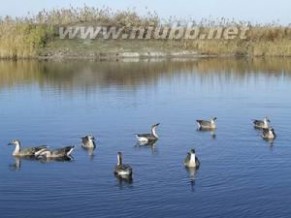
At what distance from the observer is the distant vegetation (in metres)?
54.3

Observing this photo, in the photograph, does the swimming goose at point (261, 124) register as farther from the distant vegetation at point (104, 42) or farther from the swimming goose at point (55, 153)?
the distant vegetation at point (104, 42)

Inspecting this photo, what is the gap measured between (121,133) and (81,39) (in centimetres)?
3816

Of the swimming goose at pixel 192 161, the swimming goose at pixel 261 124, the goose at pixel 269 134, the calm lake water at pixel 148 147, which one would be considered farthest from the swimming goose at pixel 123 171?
the swimming goose at pixel 261 124

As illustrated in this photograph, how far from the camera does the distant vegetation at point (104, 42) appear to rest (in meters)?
54.3

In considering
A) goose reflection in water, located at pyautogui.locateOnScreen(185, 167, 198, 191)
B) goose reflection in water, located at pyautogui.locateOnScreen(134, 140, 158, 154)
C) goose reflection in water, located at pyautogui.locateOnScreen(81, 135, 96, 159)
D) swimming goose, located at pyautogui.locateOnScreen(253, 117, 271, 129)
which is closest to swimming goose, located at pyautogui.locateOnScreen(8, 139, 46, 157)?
goose reflection in water, located at pyautogui.locateOnScreen(81, 135, 96, 159)

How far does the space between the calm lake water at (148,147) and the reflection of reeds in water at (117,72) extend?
0.17 meters

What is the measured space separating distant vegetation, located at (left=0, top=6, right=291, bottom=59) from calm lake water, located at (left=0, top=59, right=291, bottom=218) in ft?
60.1

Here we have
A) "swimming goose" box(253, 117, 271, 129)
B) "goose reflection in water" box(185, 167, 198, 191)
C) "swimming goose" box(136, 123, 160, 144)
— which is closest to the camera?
"goose reflection in water" box(185, 167, 198, 191)

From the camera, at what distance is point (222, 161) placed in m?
16.0

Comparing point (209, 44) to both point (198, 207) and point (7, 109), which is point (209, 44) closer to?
point (7, 109)

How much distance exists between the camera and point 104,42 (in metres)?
56.7

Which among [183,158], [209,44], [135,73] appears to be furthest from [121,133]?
[209,44]

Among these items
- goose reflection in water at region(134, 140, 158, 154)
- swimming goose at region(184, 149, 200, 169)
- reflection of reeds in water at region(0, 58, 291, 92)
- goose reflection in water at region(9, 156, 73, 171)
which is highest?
swimming goose at region(184, 149, 200, 169)

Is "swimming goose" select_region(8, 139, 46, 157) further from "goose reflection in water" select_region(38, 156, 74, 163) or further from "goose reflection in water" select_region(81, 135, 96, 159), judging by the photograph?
"goose reflection in water" select_region(81, 135, 96, 159)
